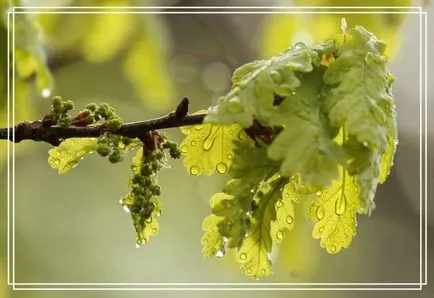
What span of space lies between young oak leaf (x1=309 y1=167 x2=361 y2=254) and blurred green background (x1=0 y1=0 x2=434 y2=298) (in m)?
0.61

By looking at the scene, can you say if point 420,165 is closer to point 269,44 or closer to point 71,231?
point 269,44

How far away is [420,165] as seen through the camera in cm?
153

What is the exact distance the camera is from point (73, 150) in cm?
79

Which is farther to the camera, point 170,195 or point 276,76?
point 170,195

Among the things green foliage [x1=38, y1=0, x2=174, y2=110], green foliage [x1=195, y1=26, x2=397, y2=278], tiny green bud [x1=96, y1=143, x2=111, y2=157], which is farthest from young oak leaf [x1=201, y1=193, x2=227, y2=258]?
green foliage [x1=38, y1=0, x2=174, y2=110]

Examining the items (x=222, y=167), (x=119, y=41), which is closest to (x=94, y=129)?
(x=222, y=167)

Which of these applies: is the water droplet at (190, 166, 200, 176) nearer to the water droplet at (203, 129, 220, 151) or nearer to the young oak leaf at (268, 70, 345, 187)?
the water droplet at (203, 129, 220, 151)

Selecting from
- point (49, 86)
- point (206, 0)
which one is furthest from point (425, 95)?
point (49, 86)

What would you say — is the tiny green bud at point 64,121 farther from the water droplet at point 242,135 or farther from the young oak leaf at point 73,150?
the water droplet at point 242,135

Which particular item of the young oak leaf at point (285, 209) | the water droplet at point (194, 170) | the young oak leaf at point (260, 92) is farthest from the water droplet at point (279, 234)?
the young oak leaf at point (260, 92)

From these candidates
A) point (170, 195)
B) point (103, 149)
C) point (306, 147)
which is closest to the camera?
point (306, 147)

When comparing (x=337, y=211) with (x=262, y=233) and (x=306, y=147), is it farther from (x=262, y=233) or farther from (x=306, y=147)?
(x=306, y=147)

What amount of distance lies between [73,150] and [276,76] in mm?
281

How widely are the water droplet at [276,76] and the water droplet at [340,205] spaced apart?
0.59ft
